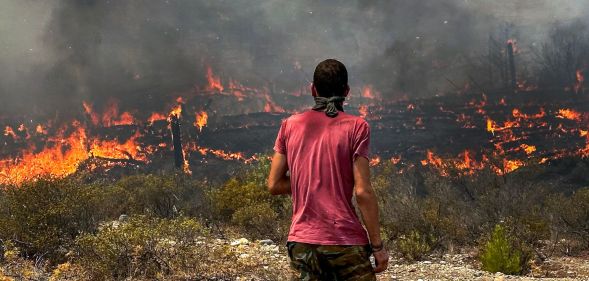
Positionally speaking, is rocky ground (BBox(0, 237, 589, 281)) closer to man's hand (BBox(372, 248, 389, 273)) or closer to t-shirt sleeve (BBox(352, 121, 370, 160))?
man's hand (BBox(372, 248, 389, 273))

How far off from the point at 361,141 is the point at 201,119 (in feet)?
159

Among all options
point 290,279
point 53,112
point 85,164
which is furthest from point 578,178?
point 53,112

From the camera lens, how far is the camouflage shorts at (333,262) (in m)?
2.24

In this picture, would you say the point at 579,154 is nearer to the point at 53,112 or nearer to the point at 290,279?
the point at 290,279

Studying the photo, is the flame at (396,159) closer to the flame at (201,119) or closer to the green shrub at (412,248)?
the flame at (201,119)

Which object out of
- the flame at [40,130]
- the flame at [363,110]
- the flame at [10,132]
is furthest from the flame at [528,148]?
the flame at [10,132]

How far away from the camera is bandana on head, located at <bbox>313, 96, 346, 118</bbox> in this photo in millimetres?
2309

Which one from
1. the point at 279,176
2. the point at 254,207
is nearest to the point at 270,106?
the point at 254,207

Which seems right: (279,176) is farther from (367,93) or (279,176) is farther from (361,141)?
(367,93)

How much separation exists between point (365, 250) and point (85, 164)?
1726 inches

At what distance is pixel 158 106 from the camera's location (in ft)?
171

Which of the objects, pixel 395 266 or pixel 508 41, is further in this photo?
pixel 508 41

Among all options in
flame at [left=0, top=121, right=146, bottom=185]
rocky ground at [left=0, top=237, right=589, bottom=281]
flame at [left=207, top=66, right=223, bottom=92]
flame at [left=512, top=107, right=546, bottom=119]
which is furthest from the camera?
flame at [left=207, top=66, right=223, bottom=92]

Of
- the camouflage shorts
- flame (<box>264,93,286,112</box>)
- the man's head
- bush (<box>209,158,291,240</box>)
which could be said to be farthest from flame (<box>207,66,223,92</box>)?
the camouflage shorts
